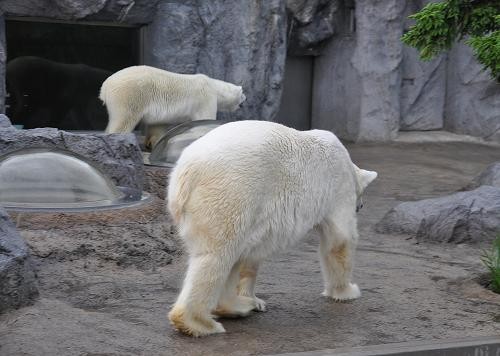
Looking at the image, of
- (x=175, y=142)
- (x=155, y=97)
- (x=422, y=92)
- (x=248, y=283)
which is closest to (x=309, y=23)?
(x=422, y=92)

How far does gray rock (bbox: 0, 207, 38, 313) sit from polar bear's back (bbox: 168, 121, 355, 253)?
2.64 ft

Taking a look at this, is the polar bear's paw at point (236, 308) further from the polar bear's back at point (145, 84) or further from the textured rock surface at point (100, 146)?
the polar bear's back at point (145, 84)

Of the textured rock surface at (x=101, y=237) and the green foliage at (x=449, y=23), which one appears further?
the green foliage at (x=449, y=23)

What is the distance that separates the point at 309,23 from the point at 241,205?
1029cm

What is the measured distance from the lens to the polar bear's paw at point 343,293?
4.23 meters

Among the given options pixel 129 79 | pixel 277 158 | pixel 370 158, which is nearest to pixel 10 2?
pixel 129 79

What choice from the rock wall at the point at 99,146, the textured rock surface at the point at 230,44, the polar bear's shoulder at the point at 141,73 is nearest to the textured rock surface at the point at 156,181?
the rock wall at the point at 99,146

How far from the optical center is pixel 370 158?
11.6m

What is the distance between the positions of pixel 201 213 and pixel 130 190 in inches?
90.5

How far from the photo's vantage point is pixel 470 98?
14188mm

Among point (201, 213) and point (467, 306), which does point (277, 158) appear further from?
point (467, 306)

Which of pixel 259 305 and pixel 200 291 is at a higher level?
pixel 200 291

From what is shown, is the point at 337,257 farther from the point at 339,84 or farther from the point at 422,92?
the point at 422,92

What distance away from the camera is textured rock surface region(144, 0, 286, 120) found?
36.3 ft
